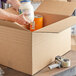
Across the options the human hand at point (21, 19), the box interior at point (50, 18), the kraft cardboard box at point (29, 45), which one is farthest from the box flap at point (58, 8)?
the human hand at point (21, 19)

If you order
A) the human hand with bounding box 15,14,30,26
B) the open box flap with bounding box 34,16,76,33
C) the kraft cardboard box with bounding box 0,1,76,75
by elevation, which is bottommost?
the kraft cardboard box with bounding box 0,1,76,75

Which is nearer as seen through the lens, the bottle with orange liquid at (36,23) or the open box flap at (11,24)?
the open box flap at (11,24)

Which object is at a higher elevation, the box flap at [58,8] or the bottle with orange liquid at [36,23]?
the box flap at [58,8]

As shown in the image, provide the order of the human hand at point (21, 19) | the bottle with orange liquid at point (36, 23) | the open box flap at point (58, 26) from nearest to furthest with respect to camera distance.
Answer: the open box flap at point (58, 26) < the human hand at point (21, 19) < the bottle with orange liquid at point (36, 23)

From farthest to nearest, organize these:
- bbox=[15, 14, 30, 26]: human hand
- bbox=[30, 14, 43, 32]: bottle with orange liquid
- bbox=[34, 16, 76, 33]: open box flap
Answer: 1. bbox=[30, 14, 43, 32]: bottle with orange liquid
2. bbox=[15, 14, 30, 26]: human hand
3. bbox=[34, 16, 76, 33]: open box flap

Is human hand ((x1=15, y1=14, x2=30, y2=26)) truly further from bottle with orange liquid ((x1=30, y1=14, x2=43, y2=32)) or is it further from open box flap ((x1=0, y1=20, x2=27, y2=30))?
bottle with orange liquid ((x1=30, y1=14, x2=43, y2=32))

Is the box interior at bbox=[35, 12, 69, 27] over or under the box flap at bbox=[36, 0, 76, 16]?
under

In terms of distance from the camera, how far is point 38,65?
1049 millimetres

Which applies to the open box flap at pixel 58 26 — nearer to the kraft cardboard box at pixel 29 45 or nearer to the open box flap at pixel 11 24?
the kraft cardboard box at pixel 29 45

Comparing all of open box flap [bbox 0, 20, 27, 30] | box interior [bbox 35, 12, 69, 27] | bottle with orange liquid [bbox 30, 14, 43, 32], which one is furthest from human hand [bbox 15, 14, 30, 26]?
→ box interior [bbox 35, 12, 69, 27]

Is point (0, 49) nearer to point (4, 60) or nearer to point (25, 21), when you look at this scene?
point (4, 60)

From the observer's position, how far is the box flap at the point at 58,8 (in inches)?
52.7

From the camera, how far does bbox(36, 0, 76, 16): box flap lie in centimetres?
134

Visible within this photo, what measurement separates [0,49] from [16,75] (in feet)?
0.64
